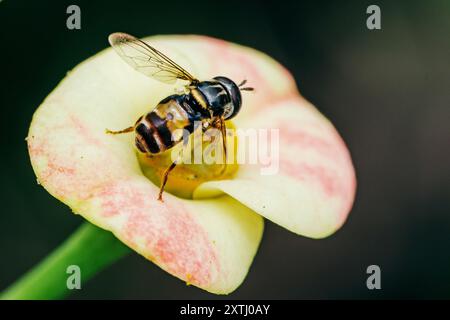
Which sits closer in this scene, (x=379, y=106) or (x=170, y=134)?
(x=170, y=134)

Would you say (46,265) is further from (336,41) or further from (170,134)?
(336,41)

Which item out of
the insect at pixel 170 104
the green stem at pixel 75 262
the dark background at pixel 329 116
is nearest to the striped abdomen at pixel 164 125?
the insect at pixel 170 104

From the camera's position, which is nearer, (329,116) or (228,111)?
(228,111)

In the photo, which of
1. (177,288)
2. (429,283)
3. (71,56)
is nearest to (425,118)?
(429,283)

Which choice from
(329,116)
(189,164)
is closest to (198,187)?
(189,164)

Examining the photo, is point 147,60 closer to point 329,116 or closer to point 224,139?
point 224,139

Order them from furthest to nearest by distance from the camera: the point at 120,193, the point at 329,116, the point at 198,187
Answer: the point at 329,116 < the point at 198,187 < the point at 120,193

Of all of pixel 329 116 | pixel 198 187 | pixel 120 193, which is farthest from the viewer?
pixel 329 116

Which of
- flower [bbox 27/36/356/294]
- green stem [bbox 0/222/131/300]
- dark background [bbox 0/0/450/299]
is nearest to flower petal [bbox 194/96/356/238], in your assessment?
flower [bbox 27/36/356/294]
